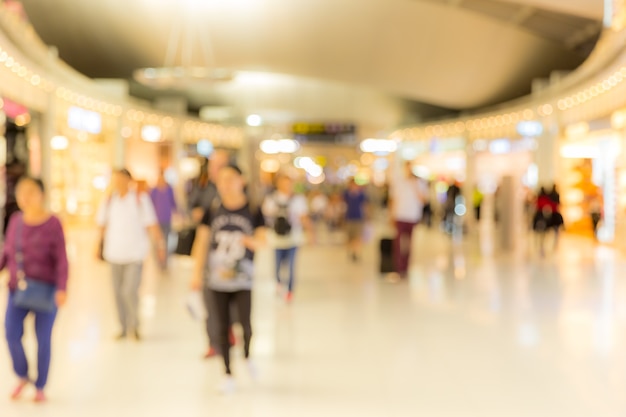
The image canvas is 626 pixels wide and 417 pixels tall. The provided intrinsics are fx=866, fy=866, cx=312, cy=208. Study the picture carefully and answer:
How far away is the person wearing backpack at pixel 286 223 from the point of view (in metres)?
9.48

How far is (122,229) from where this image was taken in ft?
22.6

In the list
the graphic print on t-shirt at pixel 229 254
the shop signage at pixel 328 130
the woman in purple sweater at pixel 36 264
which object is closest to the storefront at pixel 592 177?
the graphic print on t-shirt at pixel 229 254

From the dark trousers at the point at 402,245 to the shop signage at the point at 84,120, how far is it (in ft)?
41.8

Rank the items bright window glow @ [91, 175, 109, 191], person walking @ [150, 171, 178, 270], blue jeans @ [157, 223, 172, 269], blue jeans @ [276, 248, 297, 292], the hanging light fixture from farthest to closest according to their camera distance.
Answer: the hanging light fixture, bright window glow @ [91, 175, 109, 191], blue jeans @ [157, 223, 172, 269], person walking @ [150, 171, 178, 270], blue jeans @ [276, 248, 297, 292]

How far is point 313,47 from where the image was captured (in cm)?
3094

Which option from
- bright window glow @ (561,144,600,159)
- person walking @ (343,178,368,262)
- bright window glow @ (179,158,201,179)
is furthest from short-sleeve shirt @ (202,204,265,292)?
bright window glow @ (179,158,201,179)

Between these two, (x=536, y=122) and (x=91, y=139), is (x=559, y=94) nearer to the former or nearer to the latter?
(x=536, y=122)

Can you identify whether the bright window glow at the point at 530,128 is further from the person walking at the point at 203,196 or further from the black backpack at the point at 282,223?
the person walking at the point at 203,196

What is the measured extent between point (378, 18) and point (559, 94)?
692 centimetres

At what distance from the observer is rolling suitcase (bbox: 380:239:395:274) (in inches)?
489

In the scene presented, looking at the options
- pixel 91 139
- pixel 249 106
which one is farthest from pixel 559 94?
pixel 249 106

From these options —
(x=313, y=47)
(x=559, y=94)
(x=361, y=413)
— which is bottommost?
(x=361, y=413)

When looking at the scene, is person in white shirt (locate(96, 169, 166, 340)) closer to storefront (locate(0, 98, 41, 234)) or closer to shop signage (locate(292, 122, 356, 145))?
storefront (locate(0, 98, 41, 234))

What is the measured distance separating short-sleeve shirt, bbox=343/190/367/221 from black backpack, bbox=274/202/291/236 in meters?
6.07
